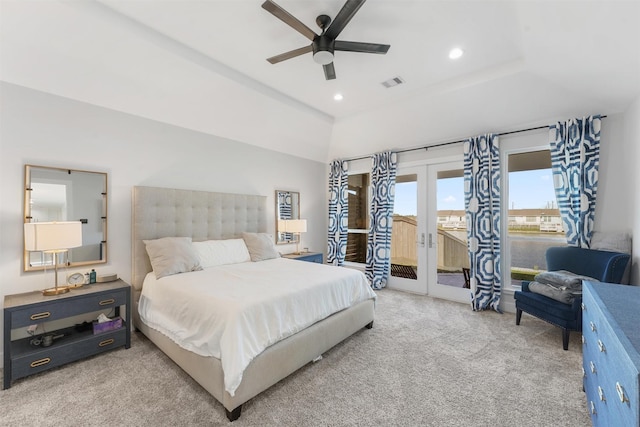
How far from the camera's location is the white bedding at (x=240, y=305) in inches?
75.5

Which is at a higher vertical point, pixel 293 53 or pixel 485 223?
pixel 293 53

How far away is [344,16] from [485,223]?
3.33 metres

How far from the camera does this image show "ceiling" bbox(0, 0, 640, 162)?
7.29 ft

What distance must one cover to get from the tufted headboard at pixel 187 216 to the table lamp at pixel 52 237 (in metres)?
0.69

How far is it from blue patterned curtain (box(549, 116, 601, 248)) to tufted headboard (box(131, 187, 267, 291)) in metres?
4.18

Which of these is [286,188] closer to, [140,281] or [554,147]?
[140,281]

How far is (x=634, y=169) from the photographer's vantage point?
2.87m

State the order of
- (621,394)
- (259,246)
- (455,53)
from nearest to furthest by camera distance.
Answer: (621,394), (455,53), (259,246)

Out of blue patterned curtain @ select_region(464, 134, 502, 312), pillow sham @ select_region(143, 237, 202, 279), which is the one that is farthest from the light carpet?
blue patterned curtain @ select_region(464, 134, 502, 312)

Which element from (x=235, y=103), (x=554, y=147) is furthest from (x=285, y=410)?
(x=554, y=147)

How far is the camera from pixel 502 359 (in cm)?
262

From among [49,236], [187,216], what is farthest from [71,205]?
→ [187,216]

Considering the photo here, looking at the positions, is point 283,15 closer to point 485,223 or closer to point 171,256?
point 171,256

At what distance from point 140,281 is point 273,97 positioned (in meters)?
2.87
